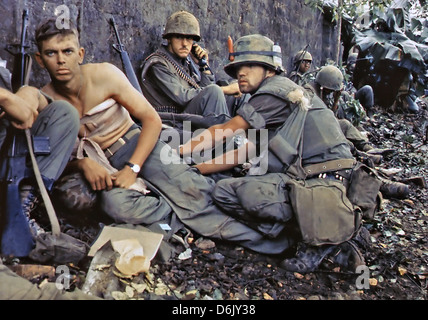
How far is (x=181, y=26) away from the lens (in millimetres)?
5078

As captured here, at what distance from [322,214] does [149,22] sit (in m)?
3.43

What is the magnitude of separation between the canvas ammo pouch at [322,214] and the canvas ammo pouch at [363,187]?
41 cm

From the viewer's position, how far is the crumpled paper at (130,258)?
251 cm

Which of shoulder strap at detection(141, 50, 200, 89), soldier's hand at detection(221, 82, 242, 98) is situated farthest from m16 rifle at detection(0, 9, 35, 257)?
soldier's hand at detection(221, 82, 242, 98)

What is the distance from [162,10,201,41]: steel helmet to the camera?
507 cm

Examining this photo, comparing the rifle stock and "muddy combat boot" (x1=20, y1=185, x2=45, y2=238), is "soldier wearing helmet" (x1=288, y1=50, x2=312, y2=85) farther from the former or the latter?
"muddy combat boot" (x1=20, y1=185, x2=45, y2=238)

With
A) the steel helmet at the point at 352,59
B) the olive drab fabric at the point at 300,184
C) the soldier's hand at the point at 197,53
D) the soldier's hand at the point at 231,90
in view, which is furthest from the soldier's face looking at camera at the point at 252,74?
the steel helmet at the point at 352,59

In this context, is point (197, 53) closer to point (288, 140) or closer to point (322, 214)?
point (288, 140)

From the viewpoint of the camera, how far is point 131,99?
3291 millimetres

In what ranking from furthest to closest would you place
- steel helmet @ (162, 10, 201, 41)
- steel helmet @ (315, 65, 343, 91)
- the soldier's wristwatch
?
steel helmet @ (315, 65, 343, 91)
steel helmet @ (162, 10, 201, 41)
the soldier's wristwatch

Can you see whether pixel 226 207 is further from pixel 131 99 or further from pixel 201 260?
pixel 131 99

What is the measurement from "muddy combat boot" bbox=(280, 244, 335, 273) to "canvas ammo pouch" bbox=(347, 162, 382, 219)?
1.65 ft
